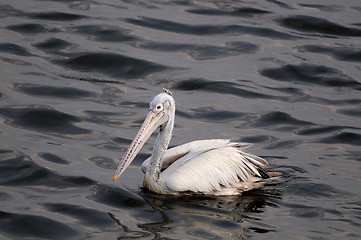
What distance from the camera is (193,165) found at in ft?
21.1

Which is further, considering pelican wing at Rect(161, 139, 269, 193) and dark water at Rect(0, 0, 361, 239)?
pelican wing at Rect(161, 139, 269, 193)

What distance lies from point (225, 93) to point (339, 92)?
162cm

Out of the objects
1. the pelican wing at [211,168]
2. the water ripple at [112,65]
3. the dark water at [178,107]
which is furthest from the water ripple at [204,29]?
the pelican wing at [211,168]

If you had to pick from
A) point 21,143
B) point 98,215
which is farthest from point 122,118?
point 98,215

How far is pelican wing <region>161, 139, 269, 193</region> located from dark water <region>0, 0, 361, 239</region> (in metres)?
0.15

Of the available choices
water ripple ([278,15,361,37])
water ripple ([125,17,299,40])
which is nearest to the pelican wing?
water ripple ([125,17,299,40])

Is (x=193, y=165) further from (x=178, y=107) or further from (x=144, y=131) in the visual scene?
(x=178, y=107)

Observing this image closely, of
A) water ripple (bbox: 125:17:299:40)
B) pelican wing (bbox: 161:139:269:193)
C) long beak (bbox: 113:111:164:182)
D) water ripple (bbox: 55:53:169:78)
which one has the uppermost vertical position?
water ripple (bbox: 125:17:299:40)

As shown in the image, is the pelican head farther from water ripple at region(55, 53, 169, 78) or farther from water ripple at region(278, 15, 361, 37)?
water ripple at region(278, 15, 361, 37)

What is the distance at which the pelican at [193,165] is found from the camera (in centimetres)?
639

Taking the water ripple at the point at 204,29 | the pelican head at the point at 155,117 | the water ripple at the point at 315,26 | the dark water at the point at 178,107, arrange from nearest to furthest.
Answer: the dark water at the point at 178,107 → the pelican head at the point at 155,117 → the water ripple at the point at 204,29 → the water ripple at the point at 315,26

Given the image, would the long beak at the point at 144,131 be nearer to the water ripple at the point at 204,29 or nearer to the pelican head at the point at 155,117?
the pelican head at the point at 155,117

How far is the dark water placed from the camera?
5938 millimetres

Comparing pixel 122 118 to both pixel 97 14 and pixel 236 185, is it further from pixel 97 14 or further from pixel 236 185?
pixel 97 14
